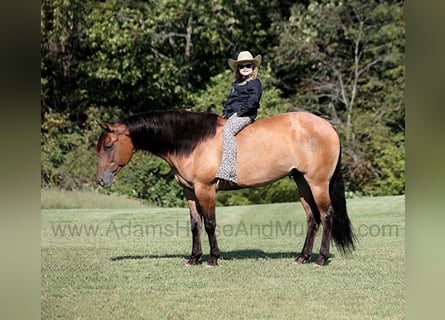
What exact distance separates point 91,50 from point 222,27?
299 cm

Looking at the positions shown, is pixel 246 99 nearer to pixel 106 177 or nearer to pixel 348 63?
pixel 106 177

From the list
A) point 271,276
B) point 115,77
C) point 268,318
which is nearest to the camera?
point 268,318

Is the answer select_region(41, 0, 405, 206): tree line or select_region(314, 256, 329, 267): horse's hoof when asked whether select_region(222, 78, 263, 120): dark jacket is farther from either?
select_region(41, 0, 405, 206): tree line

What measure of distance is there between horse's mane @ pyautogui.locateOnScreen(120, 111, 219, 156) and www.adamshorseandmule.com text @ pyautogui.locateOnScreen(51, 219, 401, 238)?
2.91m

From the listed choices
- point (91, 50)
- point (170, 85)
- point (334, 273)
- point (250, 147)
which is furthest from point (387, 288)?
point (91, 50)

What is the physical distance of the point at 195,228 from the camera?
621cm

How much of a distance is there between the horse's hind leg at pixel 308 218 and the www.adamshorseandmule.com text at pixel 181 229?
7.54 feet

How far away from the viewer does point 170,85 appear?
13680mm

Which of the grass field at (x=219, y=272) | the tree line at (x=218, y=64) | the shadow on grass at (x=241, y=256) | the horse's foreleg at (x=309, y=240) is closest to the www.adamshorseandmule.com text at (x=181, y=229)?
the grass field at (x=219, y=272)

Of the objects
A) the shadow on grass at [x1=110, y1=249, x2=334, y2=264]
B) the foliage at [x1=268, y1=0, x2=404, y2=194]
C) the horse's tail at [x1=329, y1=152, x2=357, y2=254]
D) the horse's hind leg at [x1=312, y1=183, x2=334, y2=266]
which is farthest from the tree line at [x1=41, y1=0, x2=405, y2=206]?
the horse's hind leg at [x1=312, y1=183, x2=334, y2=266]

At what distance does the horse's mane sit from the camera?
589cm

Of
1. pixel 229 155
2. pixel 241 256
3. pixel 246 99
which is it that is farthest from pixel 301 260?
pixel 246 99

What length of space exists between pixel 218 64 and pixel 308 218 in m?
8.24

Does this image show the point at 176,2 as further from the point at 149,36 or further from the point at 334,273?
the point at 334,273
